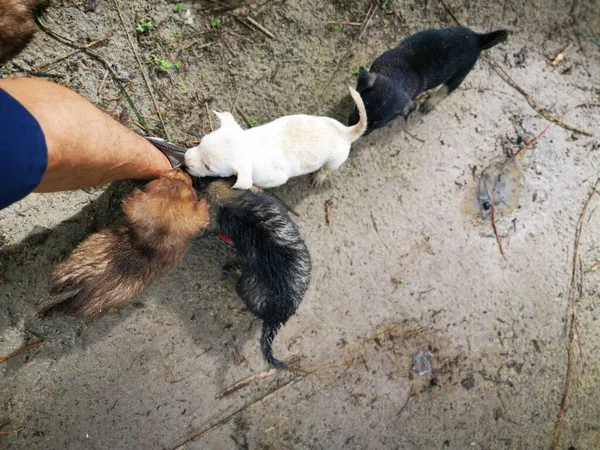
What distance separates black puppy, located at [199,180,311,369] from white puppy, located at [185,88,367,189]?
0.46ft

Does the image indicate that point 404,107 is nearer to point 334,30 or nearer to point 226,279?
point 334,30

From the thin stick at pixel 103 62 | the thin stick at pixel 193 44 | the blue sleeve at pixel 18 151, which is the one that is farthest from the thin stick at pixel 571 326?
the blue sleeve at pixel 18 151

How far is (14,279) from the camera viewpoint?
9.72ft

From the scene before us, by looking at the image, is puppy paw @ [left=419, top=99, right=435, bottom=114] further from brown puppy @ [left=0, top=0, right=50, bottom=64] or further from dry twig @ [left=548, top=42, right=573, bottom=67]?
brown puppy @ [left=0, top=0, right=50, bottom=64]

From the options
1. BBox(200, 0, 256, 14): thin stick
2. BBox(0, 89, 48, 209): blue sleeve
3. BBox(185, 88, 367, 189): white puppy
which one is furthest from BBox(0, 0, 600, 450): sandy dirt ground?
BBox(0, 89, 48, 209): blue sleeve

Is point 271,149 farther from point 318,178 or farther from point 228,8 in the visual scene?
point 228,8

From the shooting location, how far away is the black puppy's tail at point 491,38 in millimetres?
2980

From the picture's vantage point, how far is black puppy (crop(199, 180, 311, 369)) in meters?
2.62

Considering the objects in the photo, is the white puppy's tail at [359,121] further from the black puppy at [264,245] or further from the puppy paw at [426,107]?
the puppy paw at [426,107]

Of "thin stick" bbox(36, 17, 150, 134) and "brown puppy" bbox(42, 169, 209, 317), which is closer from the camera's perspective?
"brown puppy" bbox(42, 169, 209, 317)

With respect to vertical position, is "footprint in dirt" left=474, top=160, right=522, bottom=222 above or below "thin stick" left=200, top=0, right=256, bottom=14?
below

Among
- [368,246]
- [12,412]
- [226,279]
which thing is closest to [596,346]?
[368,246]

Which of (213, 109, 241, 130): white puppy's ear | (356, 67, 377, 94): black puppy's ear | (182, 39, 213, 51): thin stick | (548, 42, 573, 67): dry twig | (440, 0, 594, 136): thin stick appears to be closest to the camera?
(213, 109, 241, 130): white puppy's ear

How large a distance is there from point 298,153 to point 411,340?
191 cm
